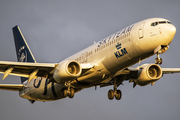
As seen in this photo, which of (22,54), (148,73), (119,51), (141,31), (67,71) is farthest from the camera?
(22,54)

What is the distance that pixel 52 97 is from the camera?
37.3m

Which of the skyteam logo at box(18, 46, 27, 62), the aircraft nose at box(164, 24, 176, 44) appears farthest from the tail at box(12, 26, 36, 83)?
the aircraft nose at box(164, 24, 176, 44)

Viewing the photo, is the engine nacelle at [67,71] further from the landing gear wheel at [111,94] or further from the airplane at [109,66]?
the landing gear wheel at [111,94]

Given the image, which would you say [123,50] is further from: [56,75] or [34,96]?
[34,96]

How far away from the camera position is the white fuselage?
27.9 m

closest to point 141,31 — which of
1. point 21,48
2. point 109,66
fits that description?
point 109,66

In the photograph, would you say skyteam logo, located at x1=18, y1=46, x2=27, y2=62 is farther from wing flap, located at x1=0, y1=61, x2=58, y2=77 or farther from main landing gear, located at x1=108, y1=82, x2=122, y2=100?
main landing gear, located at x1=108, y1=82, x2=122, y2=100

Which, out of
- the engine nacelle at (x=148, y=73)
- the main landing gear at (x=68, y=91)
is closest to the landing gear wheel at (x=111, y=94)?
the engine nacelle at (x=148, y=73)

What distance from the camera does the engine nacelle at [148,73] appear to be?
34.2 m

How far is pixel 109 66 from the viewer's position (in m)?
30.5

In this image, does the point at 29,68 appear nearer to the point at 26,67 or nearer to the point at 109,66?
the point at 26,67

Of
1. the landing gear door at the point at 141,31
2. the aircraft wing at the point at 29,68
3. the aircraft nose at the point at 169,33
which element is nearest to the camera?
the aircraft nose at the point at 169,33

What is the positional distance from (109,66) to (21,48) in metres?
18.5

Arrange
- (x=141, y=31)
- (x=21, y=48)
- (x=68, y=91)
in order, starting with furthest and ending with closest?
(x=21, y=48) < (x=68, y=91) < (x=141, y=31)
